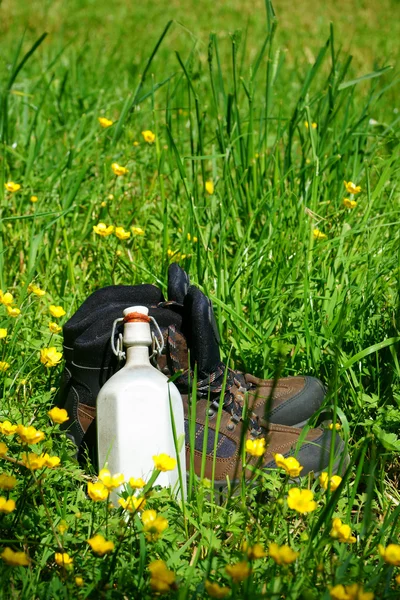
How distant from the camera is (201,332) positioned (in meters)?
1.89

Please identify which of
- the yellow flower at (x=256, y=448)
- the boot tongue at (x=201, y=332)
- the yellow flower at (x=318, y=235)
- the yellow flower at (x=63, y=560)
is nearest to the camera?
the yellow flower at (x=63, y=560)

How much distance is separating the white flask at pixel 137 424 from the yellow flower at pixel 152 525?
23 centimetres

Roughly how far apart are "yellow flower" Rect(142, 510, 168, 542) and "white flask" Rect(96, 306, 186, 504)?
23 cm

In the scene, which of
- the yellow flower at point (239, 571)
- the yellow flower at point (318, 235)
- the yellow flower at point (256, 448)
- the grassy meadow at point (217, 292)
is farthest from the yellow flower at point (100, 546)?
the yellow flower at point (318, 235)

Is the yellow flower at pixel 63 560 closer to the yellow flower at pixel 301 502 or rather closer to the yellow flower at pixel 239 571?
the yellow flower at pixel 239 571

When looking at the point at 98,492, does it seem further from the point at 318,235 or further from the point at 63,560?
the point at 318,235

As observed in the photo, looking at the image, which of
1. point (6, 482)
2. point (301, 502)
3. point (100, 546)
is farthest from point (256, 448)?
point (6, 482)

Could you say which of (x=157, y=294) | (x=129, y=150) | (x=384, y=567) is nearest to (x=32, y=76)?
(x=129, y=150)

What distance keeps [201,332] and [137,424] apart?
1.04ft

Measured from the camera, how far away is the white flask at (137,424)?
1.72m

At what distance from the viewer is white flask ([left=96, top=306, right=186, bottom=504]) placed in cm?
172

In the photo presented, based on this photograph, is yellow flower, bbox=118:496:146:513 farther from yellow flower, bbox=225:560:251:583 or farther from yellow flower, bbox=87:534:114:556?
yellow flower, bbox=225:560:251:583

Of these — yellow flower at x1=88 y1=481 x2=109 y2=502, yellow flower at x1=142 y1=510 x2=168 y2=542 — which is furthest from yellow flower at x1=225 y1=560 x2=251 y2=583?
yellow flower at x1=88 y1=481 x2=109 y2=502

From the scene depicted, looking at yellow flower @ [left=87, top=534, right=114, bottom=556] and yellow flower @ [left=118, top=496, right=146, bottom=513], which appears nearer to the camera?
yellow flower @ [left=87, top=534, right=114, bottom=556]
